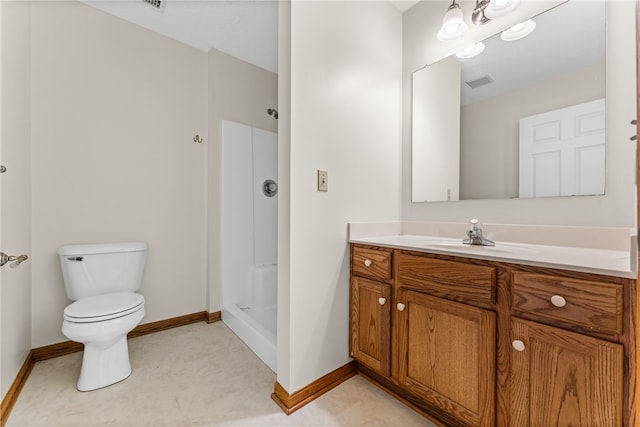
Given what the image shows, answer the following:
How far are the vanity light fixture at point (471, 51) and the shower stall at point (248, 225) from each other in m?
1.72

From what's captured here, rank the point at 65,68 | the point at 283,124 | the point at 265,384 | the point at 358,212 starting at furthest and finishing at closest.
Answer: the point at 65,68 → the point at 358,212 → the point at 265,384 → the point at 283,124

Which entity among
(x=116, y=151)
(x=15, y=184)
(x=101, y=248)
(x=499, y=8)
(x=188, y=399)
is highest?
(x=499, y=8)

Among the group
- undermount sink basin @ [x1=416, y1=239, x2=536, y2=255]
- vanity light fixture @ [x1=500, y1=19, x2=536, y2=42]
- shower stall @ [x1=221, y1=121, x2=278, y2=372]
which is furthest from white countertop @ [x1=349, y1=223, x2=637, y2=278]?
shower stall @ [x1=221, y1=121, x2=278, y2=372]

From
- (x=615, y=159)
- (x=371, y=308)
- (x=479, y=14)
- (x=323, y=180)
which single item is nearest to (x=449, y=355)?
(x=371, y=308)

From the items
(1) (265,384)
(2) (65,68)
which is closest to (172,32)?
(2) (65,68)

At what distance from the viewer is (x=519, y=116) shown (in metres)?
1.40

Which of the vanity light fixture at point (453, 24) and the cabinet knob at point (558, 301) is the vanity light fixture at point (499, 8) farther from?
the cabinet knob at point (558, 301)

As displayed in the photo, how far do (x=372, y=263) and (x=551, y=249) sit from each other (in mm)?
778

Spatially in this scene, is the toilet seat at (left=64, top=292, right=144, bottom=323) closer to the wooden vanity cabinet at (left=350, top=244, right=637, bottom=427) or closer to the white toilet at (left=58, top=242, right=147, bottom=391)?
the white toilet at (left=58, top=242, right=147, bottom=391)

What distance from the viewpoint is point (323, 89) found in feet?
4.64

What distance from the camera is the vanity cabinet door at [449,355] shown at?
100 centimetres

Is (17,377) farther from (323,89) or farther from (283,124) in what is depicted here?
(323,89)

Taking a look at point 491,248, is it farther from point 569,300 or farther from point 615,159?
point 615,159

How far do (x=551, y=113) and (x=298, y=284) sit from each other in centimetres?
148
